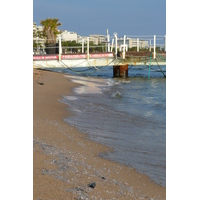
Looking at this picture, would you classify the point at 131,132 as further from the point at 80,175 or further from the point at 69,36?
the point at 69,36

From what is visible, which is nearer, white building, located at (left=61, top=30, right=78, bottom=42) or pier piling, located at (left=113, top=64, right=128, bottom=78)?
white building, located at (left=61, top=30, right=78, bottom=42)

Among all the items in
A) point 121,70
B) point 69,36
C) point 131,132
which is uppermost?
point 69,36

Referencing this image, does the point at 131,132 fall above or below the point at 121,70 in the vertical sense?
below

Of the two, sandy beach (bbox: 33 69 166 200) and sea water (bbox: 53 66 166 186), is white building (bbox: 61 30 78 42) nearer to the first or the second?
sea water (bbox: 53 66 166 186)

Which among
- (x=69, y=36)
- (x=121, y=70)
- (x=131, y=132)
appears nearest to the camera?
(x=131, y=132)

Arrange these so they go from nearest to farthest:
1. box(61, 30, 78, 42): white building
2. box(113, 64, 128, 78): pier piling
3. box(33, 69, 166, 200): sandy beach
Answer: box(33, 69, 166, 200): sandy beach → box(61, 30, 78, 42): white building → box(113, 64, 128, 78): pier piling

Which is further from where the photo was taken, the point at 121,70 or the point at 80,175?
the point at 121,70

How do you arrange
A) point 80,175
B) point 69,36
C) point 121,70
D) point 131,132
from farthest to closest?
point 69,36
point 121,70
point 131,132
point 80,175

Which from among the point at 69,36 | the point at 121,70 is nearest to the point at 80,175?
the point at 121,70

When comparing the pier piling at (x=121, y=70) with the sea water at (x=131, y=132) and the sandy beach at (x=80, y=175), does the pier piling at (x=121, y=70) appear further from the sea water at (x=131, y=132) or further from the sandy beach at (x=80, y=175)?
the sandy beach at (x=80, y=175)

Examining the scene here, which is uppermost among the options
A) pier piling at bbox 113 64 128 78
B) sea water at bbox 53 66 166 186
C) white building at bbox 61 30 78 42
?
white building at bbox 61 30 78 42

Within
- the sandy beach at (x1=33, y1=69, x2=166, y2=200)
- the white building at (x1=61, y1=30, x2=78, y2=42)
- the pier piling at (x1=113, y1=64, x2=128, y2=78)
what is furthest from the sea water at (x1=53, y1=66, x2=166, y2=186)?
the white building at (x1=61, y1=30, x2=78, y2=42)
